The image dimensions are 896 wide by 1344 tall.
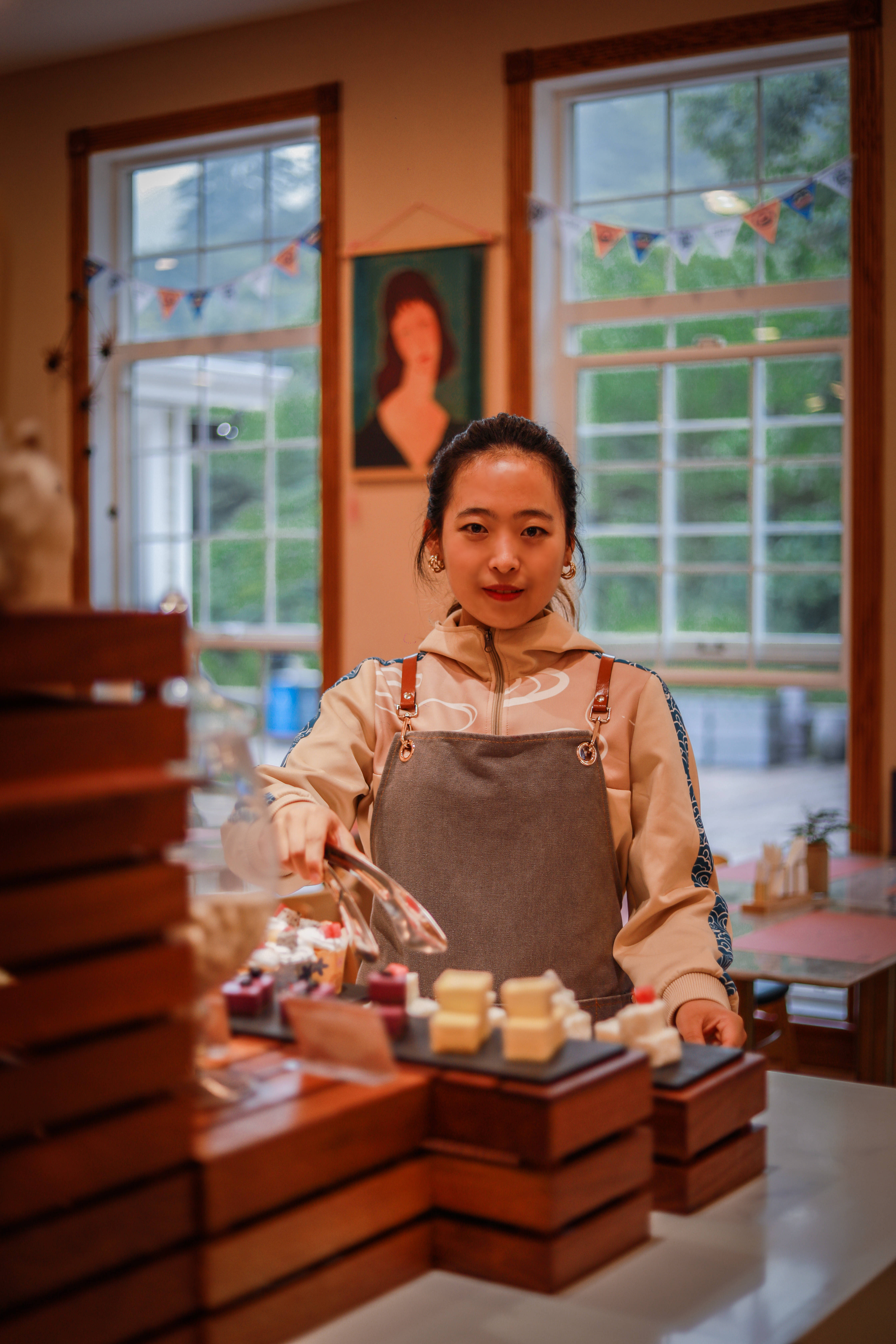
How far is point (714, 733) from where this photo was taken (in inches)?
179

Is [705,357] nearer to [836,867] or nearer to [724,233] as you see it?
[724,233]

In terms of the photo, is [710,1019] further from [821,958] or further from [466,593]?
[821,958]

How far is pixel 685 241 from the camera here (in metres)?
4.24

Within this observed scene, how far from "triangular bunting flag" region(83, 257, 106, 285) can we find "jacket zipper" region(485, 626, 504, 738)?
4.05 meters

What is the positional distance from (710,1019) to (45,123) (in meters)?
5.10

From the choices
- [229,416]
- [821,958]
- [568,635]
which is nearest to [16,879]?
[568,635]

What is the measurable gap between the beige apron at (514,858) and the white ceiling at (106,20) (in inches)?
153

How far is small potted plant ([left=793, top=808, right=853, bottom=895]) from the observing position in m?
3.32

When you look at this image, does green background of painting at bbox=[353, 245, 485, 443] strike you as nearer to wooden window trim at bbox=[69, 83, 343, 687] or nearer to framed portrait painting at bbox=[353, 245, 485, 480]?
framed portrait painting at bbox=[353, 245, 485, 480]

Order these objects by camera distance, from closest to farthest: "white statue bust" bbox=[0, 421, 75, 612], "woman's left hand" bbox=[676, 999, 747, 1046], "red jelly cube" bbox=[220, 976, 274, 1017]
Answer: "white statue bust" bbox=[0, 421, 75, 612] < "red jelly cube" bbox=[220, 976, 274, 1017] < "woman's left hand" bbox=[676, 999, 747, 1046]

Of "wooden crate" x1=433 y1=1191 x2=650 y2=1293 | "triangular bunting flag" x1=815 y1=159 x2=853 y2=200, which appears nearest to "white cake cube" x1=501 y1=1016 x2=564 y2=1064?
"wooden crate" x1=433 y1=1191 x2=650 y2=1293

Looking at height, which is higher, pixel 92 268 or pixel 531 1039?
pixel 92 268

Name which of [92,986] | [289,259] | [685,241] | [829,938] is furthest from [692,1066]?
[289,259]

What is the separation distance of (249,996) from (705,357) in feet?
11.7
